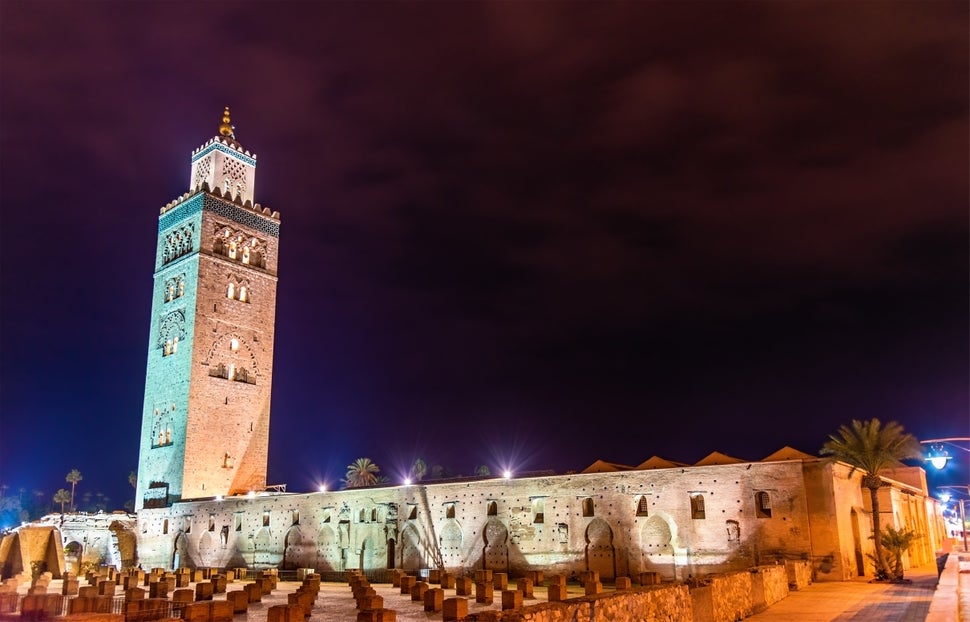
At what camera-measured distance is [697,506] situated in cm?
2875

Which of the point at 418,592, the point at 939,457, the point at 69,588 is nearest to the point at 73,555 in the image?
the point at 69,588

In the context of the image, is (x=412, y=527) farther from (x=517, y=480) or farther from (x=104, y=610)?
(x=104, y=610)

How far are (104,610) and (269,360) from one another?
32.4 metres

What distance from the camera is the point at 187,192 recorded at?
52719 mm

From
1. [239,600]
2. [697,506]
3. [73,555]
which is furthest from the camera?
[73,555]

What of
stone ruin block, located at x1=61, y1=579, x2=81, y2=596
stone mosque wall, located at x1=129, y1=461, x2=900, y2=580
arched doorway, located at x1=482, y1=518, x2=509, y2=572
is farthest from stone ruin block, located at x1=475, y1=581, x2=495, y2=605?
stone ruin block, located at x1=61, y1=579, x2=81, y2=596

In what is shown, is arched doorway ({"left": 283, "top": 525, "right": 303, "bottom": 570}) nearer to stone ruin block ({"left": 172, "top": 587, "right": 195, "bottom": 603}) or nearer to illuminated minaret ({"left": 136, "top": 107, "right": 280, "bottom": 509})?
illuminated minaret ({"left": 136, "top": 107, "right": 280, "bottom": 509})

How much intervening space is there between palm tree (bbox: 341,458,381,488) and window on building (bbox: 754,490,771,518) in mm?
39657

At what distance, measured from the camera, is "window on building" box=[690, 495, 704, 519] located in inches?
1127

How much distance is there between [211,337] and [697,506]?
107 ft

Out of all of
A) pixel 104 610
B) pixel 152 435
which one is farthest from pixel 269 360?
pixel 104 610

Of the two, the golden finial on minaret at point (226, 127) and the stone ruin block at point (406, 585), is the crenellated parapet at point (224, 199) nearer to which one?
the golden finial on minaret at point (226, 127)

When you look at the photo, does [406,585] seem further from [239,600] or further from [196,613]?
[196,613]

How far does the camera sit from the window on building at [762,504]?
2742cm
